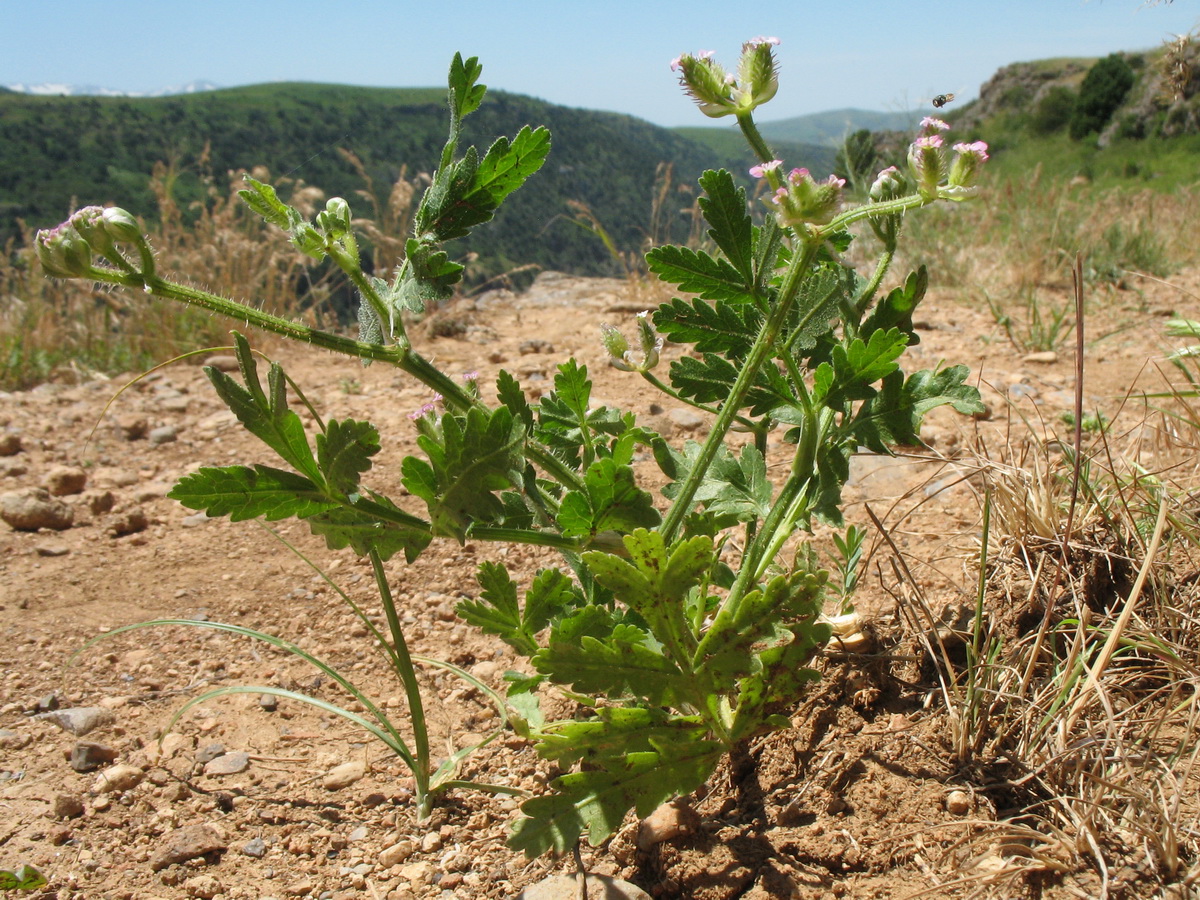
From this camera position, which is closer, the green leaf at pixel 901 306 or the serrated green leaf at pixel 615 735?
the serrated green leaf at pixel 615 735

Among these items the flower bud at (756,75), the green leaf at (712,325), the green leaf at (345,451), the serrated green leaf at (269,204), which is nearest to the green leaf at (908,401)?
the green leaf at (712,325)

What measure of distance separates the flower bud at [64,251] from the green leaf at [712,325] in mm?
879

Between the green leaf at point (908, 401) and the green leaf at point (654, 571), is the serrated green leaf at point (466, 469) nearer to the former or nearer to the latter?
the green leaf at point (654, 571)

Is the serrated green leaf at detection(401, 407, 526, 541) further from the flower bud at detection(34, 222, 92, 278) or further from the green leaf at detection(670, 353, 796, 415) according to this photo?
the flower bud at detection(34, 222, 92, 278)

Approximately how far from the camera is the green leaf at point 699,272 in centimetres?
143

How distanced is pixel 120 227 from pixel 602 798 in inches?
43.6

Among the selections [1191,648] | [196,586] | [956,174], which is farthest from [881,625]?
[196,586]

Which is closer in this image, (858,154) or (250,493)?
(250,493)

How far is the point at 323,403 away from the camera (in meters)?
3.86

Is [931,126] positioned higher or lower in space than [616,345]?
higher

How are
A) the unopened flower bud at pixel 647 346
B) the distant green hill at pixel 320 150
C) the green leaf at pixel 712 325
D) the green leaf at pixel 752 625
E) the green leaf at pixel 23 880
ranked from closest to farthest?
1. the green leaf at pixel 752 625
2. the green leaf at pixel 23 880
3. the green leaf at pixel 712 325
4. the unopened flower bud at pixel 647 346
5. the distant green hill at pixel 320 150

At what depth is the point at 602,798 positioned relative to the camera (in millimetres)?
1322

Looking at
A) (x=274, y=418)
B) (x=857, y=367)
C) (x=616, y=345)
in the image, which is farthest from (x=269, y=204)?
(x=857, y=367)

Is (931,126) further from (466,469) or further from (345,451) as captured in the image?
(345,451)
